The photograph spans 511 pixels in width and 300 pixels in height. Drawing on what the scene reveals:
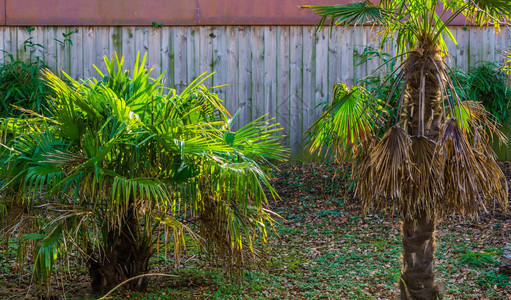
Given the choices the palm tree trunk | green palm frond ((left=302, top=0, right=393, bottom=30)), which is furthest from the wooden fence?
the palm tree trunk

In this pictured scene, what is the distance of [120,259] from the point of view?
170 inches

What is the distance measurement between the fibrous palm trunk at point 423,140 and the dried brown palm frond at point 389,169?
0.57 ft

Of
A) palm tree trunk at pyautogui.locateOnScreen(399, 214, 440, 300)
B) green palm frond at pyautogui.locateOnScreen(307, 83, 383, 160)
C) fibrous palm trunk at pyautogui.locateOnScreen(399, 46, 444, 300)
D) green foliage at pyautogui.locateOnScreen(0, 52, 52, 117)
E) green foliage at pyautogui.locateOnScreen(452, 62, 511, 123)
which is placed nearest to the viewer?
fibrous palm trunk at pyautogui.locateOnScreen(399, 46, 444, 300)

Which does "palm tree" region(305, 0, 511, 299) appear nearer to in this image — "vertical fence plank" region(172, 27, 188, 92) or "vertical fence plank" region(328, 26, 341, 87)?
"vertical fence plank" region(328, 26, 341, 87)

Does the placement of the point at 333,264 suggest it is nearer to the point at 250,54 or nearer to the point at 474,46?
the point at 250,54

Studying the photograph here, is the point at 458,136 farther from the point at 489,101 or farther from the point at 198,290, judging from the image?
the point at 489,101

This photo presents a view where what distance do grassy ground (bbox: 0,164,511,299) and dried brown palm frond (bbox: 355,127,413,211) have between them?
106 cm

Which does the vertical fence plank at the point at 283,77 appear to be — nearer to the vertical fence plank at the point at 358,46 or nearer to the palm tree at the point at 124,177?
the vertical fence plank at the point at 358,46

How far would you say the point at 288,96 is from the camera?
809cm

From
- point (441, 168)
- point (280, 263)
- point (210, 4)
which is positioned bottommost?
point (280, 263)

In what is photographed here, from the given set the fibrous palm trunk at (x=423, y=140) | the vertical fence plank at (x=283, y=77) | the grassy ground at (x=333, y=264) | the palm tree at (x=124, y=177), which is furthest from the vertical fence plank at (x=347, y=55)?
the palm tree at (x=124, y=177)

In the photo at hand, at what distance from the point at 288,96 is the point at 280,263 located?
128 inches

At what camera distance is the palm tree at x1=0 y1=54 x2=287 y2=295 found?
3736 mm

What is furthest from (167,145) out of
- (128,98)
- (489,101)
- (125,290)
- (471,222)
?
(489,101)
